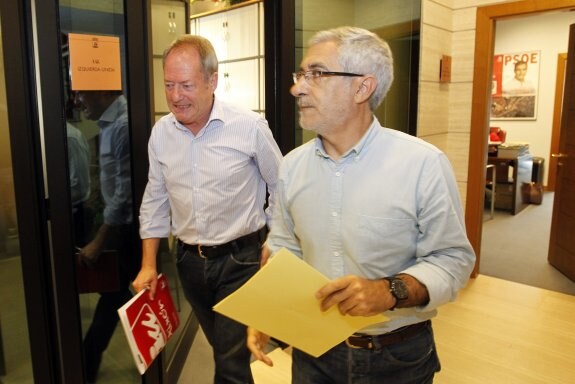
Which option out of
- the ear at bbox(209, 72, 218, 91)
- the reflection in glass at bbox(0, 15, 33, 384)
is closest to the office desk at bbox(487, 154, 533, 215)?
the ear at bbox(209, 72, 218, 91)

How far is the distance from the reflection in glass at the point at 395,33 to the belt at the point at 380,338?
5.33 ft

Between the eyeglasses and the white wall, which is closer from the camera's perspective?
the eyeglasses

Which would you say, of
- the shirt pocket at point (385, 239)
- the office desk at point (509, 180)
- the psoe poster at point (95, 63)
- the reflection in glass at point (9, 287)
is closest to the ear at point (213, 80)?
the psoe poster at point (95, 63)

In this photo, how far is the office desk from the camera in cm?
622

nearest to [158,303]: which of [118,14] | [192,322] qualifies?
[118,14]

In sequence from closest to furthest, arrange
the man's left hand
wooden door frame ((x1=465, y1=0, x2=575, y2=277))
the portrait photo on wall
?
the man's left hand < wooden door frame ((x1=465, y1=0, x2=575, y2=277)) < the portrait photo on wall

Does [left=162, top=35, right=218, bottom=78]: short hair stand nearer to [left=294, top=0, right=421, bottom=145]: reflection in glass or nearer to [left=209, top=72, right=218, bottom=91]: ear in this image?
[left=209, top=72, right=218, bottom=91]: ear

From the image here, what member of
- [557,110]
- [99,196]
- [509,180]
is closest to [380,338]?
[99,196]

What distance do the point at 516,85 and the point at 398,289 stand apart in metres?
8.06

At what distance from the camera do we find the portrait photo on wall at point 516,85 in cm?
762

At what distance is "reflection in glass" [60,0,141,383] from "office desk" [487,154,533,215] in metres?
5.61

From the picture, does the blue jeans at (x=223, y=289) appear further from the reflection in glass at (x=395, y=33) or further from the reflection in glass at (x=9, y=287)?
the reflection in glass at (x=395, y=33)

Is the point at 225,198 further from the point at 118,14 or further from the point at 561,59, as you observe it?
the point at 561,59

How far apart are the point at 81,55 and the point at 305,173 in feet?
3.28
